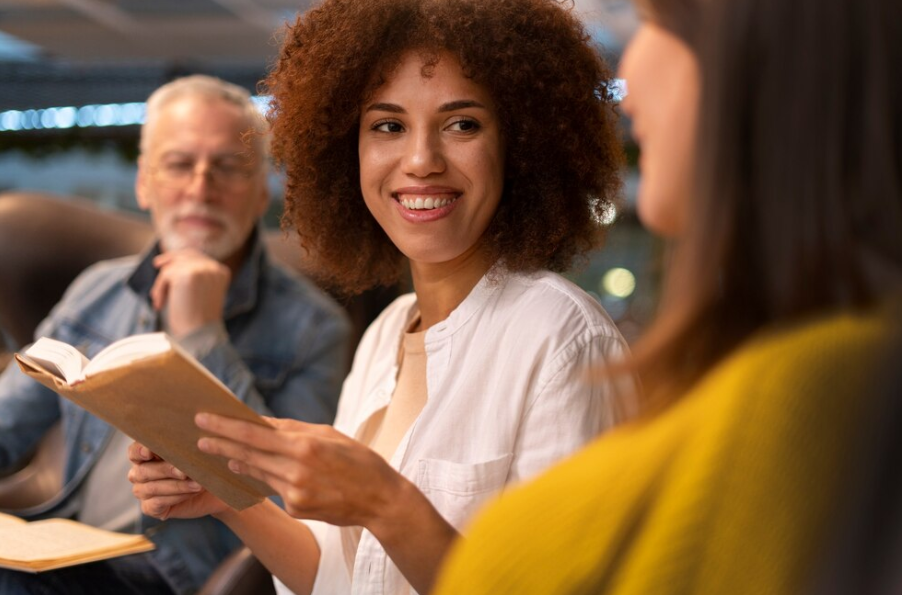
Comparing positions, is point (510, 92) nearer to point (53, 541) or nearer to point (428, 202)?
point (428, 202)

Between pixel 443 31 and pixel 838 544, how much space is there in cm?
96

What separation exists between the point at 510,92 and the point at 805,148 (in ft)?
2.60

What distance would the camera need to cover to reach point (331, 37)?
59.2 inches

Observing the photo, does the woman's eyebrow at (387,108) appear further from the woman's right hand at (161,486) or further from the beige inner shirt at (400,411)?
the woman's right hand at (161,486)

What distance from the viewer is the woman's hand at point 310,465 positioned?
1013 mm

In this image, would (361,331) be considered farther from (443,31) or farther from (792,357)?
(792,357)

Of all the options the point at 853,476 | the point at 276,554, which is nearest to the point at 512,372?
the point at 276,554

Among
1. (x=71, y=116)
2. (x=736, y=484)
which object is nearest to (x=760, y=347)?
(x=736, y=484)

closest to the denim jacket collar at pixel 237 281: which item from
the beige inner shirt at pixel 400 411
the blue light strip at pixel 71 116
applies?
the beige inner shirt at pixel 400 411

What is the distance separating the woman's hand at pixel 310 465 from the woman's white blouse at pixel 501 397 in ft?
0.75

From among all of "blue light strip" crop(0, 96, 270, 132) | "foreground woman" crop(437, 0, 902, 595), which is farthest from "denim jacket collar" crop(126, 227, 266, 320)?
"blue light strip" crop(0, 96, 270, 132)

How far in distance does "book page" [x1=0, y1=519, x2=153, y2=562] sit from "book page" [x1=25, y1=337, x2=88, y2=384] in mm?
415

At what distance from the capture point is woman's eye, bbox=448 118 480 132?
4.66ft

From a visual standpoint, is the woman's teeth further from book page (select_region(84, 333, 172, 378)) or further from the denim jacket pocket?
book page (select_region(84, 333, 172, 378))
